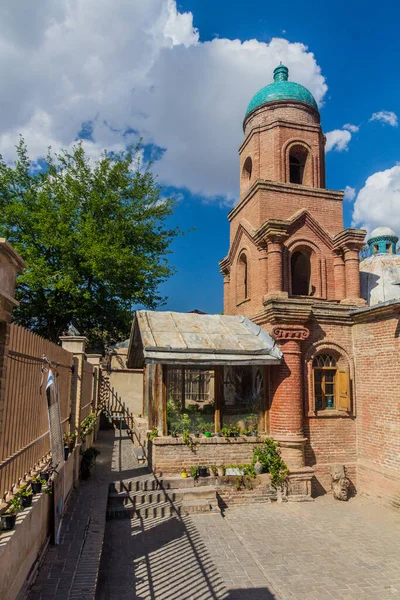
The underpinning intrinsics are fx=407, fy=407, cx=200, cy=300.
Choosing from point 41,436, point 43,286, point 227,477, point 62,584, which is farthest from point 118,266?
point 62,584

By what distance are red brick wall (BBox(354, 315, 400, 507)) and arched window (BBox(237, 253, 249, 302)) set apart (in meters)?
4.15

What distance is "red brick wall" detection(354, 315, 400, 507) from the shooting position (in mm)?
9664

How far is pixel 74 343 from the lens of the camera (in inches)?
370

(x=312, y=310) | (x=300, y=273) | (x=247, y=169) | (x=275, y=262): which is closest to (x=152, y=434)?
(x=312, y=310)

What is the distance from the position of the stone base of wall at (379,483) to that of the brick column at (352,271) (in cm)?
470

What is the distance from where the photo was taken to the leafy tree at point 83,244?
748 inches

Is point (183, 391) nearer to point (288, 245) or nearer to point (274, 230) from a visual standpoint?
point (274, 230)

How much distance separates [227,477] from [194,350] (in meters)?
3.05

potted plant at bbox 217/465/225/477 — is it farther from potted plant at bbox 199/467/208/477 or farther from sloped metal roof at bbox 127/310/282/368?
sloped metal roof at bbox 127/310/282/368

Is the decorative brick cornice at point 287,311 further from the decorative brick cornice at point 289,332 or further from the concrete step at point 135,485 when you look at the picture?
the concrete step at point 135,485

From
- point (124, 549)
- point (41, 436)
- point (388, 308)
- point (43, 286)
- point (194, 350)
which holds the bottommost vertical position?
point (124, 549)

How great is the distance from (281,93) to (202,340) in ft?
30.4

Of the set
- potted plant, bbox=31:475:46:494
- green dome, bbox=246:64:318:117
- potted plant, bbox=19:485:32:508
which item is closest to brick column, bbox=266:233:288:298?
green dome, bbox=246:64:318:117

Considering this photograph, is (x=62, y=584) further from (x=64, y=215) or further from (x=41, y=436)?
(x=64, y=215)
